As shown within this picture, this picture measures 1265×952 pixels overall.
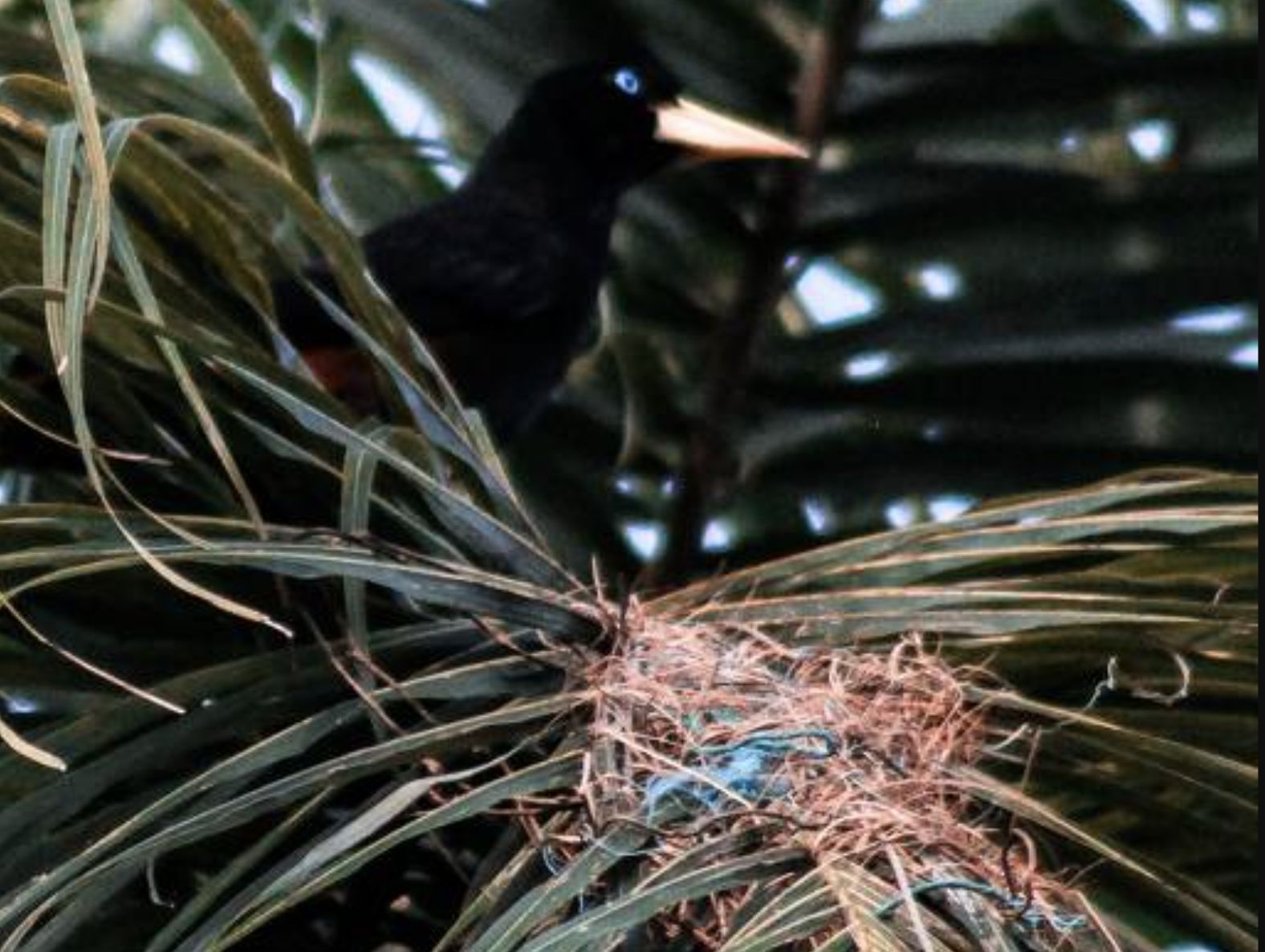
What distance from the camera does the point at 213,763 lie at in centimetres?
195

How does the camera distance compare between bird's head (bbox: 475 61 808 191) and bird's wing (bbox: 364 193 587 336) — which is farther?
bird's wing (bbox: 364 193 587 336)

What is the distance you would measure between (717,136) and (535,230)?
0.49 metres

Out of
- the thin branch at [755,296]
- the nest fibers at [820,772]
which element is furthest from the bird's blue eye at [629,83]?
the nest fibers at [820,772]

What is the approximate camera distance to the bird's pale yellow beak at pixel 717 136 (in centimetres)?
290

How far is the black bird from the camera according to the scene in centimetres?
321

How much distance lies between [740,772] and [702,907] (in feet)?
0.23

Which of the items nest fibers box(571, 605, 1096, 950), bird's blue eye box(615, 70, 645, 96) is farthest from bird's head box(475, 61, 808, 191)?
nest fibers box(571, 605, 1096, 950)

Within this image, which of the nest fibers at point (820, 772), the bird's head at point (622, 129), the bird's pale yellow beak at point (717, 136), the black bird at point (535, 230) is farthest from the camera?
the black bird at point (535, 230)

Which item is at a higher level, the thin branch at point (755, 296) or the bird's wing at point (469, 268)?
the bird's wing at point (469, 268)

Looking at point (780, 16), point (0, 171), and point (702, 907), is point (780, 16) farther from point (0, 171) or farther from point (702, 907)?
point (702, 907)

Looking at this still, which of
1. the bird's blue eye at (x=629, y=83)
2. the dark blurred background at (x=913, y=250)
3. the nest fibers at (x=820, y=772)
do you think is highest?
the bird's blue eye at (x=629, y=83)

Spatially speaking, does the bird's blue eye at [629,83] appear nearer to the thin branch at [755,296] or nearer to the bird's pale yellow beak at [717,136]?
the bird's pale yellow beak at [717,136]

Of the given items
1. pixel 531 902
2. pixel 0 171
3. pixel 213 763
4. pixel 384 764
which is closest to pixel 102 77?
pixel 0 171

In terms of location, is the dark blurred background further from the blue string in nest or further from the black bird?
the blue string in nest
